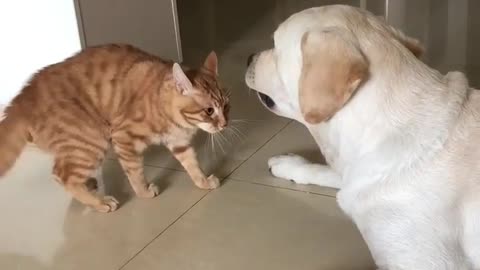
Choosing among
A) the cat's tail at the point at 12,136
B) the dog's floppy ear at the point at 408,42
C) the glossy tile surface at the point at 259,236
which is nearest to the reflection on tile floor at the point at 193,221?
the glossy tile surface at the point at 259,236

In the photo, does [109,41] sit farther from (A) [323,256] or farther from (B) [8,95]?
(A) [323,256]

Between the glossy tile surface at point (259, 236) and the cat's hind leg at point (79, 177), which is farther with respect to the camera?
the cat's hind leg at point (79, 177)

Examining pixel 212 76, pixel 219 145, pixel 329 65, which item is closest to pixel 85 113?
pixel 212 76

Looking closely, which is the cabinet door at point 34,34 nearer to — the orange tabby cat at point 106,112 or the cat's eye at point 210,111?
the orange tabby cat at point 106,112

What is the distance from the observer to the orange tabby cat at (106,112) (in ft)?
6.59

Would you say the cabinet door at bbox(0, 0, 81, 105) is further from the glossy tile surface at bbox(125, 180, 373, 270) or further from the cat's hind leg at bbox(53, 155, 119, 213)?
the glossy tile surface at bbox(125, 180, 373, 270)

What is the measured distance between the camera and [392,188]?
1.48 m

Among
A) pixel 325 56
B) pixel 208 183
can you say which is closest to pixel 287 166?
pixel 208 183

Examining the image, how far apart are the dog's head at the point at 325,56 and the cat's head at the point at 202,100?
40 centimetres

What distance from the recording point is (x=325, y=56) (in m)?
1.40

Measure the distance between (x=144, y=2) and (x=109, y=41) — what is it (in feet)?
0.74

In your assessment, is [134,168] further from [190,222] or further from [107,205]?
[190,222]

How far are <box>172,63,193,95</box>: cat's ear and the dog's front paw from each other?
0.37 m

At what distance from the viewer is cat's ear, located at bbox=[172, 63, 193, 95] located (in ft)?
6.40
